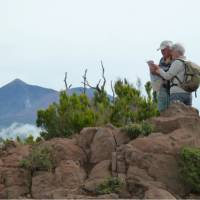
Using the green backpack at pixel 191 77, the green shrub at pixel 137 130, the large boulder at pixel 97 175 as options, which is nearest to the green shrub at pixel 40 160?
the large boulder at pixel 97 175

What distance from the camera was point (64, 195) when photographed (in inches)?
424

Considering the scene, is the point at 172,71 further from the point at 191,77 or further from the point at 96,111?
the point at 96,111

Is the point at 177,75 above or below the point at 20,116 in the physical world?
above

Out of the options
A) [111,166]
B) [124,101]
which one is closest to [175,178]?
[111,166]

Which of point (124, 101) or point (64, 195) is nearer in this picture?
point (64, 195)

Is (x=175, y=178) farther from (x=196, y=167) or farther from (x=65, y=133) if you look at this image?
(x=65, y=133)

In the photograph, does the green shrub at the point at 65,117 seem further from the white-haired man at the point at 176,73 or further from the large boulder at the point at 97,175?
the large boulder at the point at 97,175

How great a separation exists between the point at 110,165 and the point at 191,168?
144 cm

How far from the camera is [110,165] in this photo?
38.7 ft

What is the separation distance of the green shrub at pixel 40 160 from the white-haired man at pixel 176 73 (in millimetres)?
2603

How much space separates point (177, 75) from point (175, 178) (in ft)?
7.62

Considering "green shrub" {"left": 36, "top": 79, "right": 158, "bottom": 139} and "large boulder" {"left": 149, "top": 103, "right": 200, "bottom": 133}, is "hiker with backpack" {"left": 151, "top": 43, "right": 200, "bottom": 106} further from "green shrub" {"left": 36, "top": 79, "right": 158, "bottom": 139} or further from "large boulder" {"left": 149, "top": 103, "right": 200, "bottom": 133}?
"green shrub" {"left": 36, "top": 79, "right": 158, "bottom": 139}

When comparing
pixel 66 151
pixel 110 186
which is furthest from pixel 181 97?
pixel 110 186

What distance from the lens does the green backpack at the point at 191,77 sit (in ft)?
42.0
